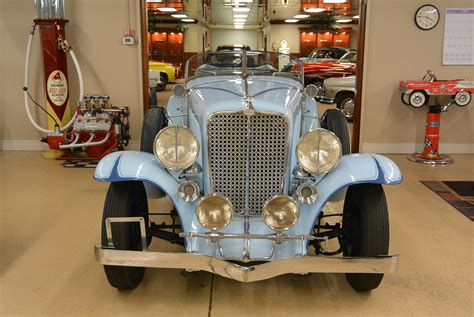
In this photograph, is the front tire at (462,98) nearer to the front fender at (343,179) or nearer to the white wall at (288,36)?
the front fender at (343,179)

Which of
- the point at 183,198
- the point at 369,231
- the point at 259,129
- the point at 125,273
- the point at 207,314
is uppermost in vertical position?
the point at 259,129

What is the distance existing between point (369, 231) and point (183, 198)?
3.24 feet

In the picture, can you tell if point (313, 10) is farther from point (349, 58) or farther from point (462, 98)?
point (462, 98)

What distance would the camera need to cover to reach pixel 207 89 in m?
2.94

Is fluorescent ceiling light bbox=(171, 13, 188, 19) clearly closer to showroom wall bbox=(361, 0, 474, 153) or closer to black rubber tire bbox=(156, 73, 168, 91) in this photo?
black rubber tire bbox=(156, 73, 168, 91)

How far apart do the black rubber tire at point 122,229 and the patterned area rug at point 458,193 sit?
2.76 meters

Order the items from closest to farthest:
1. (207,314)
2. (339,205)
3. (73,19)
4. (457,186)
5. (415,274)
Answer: (207,314) → (415,274) → (339,205) → (457,186) → (73,19)

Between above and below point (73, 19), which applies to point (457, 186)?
below

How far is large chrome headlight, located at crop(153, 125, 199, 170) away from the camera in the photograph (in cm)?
236

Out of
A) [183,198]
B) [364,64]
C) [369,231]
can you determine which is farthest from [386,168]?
[364,64]

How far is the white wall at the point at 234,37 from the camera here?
23.5 meters

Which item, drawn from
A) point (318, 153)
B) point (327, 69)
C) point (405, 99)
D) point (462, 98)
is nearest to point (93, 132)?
point (318, 153)

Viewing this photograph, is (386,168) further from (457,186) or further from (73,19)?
(73,19)

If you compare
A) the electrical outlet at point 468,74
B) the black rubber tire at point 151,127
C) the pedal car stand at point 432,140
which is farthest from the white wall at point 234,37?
the black rubber tire at point 151,127
